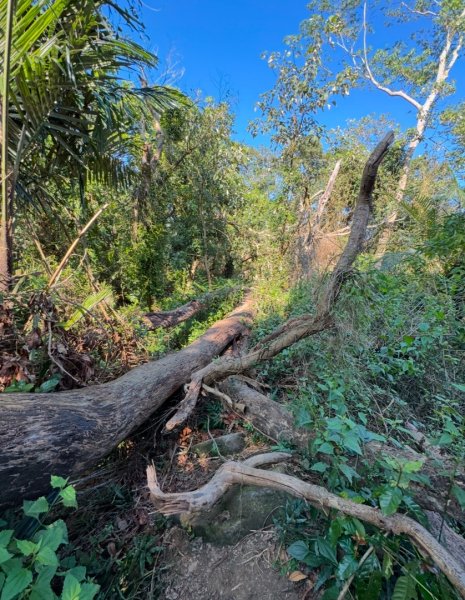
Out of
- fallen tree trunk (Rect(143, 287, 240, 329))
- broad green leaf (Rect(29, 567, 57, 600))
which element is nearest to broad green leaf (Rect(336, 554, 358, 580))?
broad green leaf (Rect(29, 567, 57, 600))

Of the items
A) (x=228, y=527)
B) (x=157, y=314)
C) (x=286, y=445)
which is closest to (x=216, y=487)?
(x=228, y=527)

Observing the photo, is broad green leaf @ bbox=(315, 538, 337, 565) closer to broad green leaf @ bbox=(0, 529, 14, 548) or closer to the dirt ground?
the dirt ground

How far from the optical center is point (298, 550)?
3.91 ft

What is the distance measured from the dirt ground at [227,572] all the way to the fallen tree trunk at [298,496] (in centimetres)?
32

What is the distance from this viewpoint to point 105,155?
11.3 ft

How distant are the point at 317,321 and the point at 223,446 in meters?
1.11

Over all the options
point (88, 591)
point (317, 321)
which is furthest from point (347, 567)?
point (317, 321)

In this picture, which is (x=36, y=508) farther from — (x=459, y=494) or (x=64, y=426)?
(x=459, y=494)

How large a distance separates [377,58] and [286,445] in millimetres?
12132

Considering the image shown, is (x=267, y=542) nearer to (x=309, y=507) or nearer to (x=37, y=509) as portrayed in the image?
(x=309, y=507)

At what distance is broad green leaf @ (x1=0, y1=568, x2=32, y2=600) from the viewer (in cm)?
79

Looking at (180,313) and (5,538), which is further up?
(5,538)

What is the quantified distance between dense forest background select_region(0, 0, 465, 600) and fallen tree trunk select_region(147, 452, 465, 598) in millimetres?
48

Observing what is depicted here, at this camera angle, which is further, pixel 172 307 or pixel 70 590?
pixel 172 307
